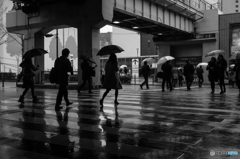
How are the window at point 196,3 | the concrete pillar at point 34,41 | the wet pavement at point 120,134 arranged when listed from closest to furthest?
the wet pavement at point 120,134
the concrete pillar at point 34,41
the window at point 196,3

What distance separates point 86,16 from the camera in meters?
19.3

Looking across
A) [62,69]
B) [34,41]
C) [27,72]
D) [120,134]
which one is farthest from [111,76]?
[34,41]

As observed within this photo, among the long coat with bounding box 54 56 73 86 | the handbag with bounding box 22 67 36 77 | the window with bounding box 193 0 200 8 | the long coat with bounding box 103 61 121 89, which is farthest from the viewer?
the window with bounding box 193 0 200 8

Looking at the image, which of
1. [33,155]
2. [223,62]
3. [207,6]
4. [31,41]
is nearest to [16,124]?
[33,155]

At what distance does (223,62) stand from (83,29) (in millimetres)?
10496

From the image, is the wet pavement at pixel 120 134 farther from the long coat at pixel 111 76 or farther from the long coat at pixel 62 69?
the long coat at pixel 111 76

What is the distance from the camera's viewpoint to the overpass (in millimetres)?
19422

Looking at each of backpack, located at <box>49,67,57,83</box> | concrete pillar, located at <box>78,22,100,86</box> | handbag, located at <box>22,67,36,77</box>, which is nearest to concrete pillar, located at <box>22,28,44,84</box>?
concrete pillar, located at <box>78,22,100,86</box>

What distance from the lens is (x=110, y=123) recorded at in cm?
636

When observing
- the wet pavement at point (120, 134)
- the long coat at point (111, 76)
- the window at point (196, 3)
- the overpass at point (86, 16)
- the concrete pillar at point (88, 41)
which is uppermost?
the window at point (196, 3)

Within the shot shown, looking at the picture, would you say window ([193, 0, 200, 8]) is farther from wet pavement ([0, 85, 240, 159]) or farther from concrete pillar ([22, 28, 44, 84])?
wet pavement ([0, 85, 240, 159])

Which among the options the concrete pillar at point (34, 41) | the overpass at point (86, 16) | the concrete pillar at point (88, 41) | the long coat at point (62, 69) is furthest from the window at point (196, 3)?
the long coat at point (62, 69)

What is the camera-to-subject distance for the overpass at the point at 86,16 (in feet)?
63.7

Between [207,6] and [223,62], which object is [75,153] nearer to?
[223,62]
